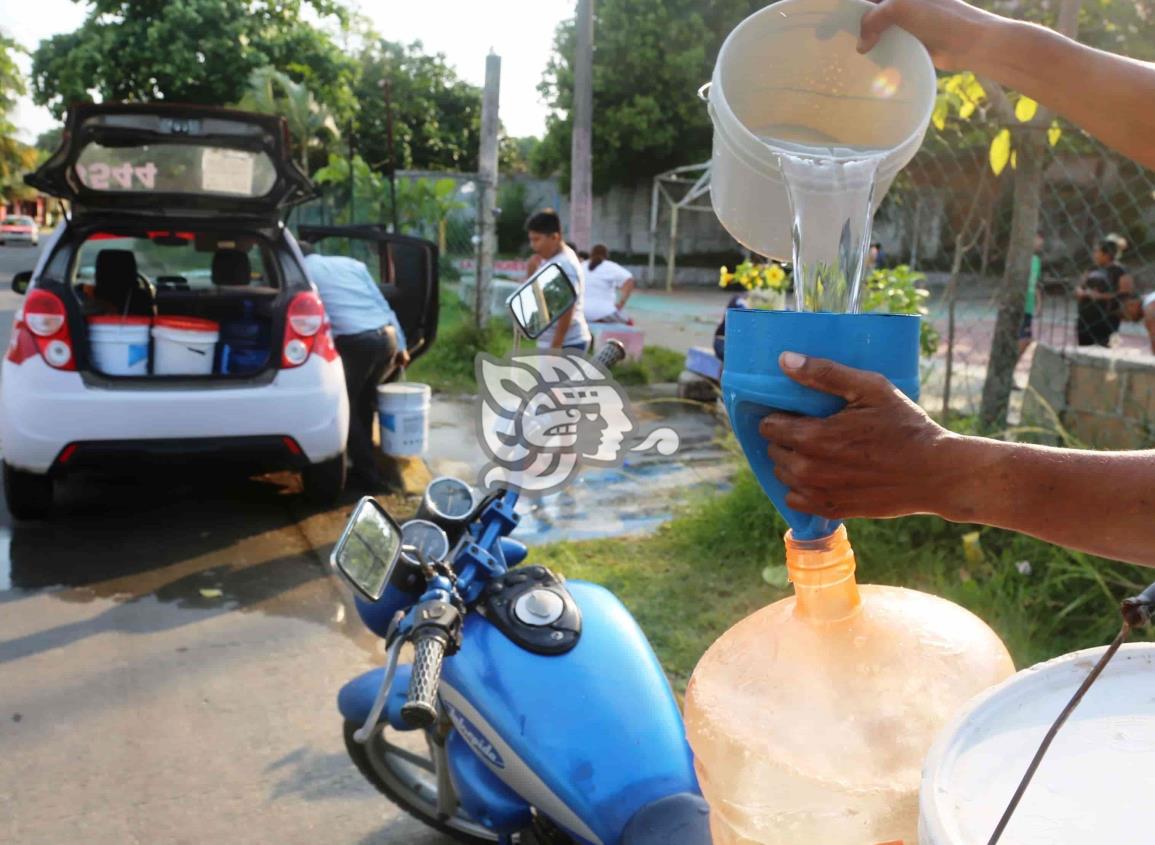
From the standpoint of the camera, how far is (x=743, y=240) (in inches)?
58.6

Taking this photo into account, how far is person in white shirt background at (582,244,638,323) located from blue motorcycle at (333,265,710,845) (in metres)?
7.31

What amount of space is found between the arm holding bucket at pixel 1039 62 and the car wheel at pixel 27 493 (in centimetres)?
455

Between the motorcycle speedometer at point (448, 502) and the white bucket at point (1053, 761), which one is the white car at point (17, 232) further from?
the white bucket at point (1053, 761)

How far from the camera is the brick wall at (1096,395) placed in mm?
3645

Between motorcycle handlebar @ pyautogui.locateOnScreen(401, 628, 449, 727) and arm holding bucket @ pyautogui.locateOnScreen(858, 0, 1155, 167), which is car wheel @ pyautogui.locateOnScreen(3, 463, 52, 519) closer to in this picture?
motorcycle handlebar @ pyautogui.locateOnScreen(401, 628, 449, 727)

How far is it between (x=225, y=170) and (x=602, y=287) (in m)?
4.93

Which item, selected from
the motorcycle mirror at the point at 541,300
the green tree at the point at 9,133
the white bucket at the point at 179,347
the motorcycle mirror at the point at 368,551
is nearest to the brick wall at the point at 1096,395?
the motorcycle mirror at the point at 541,300

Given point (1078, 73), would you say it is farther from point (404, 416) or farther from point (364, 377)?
point (364, 377)

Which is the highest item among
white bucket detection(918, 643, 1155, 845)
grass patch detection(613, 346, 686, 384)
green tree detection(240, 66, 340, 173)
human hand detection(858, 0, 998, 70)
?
green tree detection(240, 66, 340, 173)

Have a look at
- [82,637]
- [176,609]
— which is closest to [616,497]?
[176,609]

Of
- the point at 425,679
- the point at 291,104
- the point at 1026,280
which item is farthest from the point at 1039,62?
the point at 291,104

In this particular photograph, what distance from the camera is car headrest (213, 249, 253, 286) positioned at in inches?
247

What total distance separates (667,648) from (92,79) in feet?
79.4

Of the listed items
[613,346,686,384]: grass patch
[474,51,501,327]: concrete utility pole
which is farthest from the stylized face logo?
[474,51,501,327]: concrete utility pole
